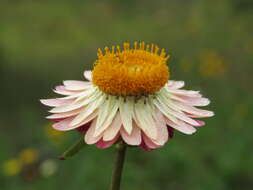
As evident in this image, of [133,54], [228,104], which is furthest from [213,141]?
[133,54]

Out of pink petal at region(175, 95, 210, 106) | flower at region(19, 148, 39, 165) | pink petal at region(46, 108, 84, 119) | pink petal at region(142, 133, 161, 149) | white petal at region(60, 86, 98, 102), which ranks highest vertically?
pink petal at region(175, 95, 210, 106)

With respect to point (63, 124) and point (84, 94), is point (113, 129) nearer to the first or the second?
point (63, 124)

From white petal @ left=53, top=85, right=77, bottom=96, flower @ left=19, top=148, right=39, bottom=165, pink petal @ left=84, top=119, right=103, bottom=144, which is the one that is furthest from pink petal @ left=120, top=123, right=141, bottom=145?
flower @ left=19, top=148, right=39, bottom=165

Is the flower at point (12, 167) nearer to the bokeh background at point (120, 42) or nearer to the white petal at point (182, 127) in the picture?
the bokeh background at point (120, 42)

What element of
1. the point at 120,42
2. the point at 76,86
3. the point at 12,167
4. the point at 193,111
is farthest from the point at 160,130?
the point at 120,42

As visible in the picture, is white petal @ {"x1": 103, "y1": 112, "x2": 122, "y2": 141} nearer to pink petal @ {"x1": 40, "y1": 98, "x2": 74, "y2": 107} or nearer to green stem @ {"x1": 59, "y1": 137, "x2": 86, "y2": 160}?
green stem @ {"x1": 59, "y1": 137, "x2": 86, "y2": 160}

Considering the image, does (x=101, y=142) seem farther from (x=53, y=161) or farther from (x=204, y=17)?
(x=204, y=17)

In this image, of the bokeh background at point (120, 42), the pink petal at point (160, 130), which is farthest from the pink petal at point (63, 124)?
the bokeh background at point (120, 42)
